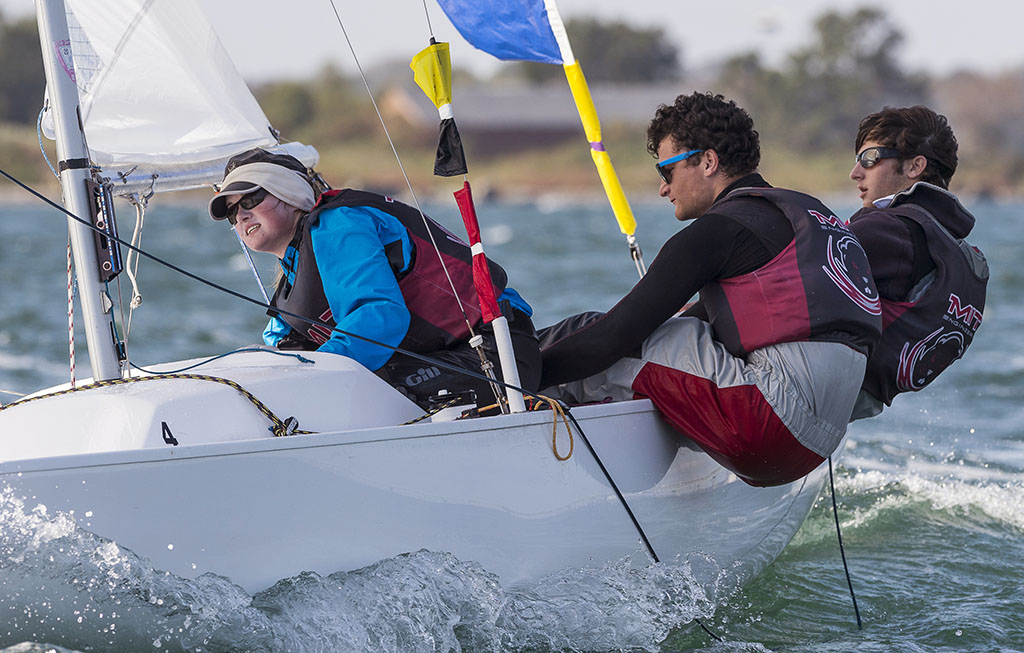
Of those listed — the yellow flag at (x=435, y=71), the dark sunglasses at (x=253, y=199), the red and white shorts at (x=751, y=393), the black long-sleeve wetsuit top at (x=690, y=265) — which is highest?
the yellow flag at (x=435, y=71)

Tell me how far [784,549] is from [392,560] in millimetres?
1765

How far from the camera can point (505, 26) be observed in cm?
284

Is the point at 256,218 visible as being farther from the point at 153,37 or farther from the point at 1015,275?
the point at 1015,275

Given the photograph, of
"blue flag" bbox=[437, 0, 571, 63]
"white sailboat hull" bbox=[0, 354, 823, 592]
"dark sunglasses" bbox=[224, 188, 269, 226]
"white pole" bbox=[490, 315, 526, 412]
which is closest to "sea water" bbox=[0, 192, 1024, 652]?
"white sailboat hull" bbox=[0, 354, 823, 592]

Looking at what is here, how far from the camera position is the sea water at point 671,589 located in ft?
7.07

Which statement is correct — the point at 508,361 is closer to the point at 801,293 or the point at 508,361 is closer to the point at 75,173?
the point at 801,293

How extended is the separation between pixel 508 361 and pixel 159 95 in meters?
1.45

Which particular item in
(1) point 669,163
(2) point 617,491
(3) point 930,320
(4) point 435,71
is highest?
(4) point 435,71

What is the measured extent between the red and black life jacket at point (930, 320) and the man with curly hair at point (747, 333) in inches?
7.0

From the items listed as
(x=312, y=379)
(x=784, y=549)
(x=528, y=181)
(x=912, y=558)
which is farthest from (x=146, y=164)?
(x=528, y=181)

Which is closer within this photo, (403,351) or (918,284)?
(403,351)

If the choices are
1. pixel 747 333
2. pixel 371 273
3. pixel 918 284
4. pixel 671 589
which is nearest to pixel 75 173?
pixel 371 273

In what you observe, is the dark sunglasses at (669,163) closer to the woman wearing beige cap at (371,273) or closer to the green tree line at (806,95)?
the woman wearing beige cap at (371,273)

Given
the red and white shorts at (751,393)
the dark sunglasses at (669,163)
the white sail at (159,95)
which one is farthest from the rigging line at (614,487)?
the white sail at (159,95)
